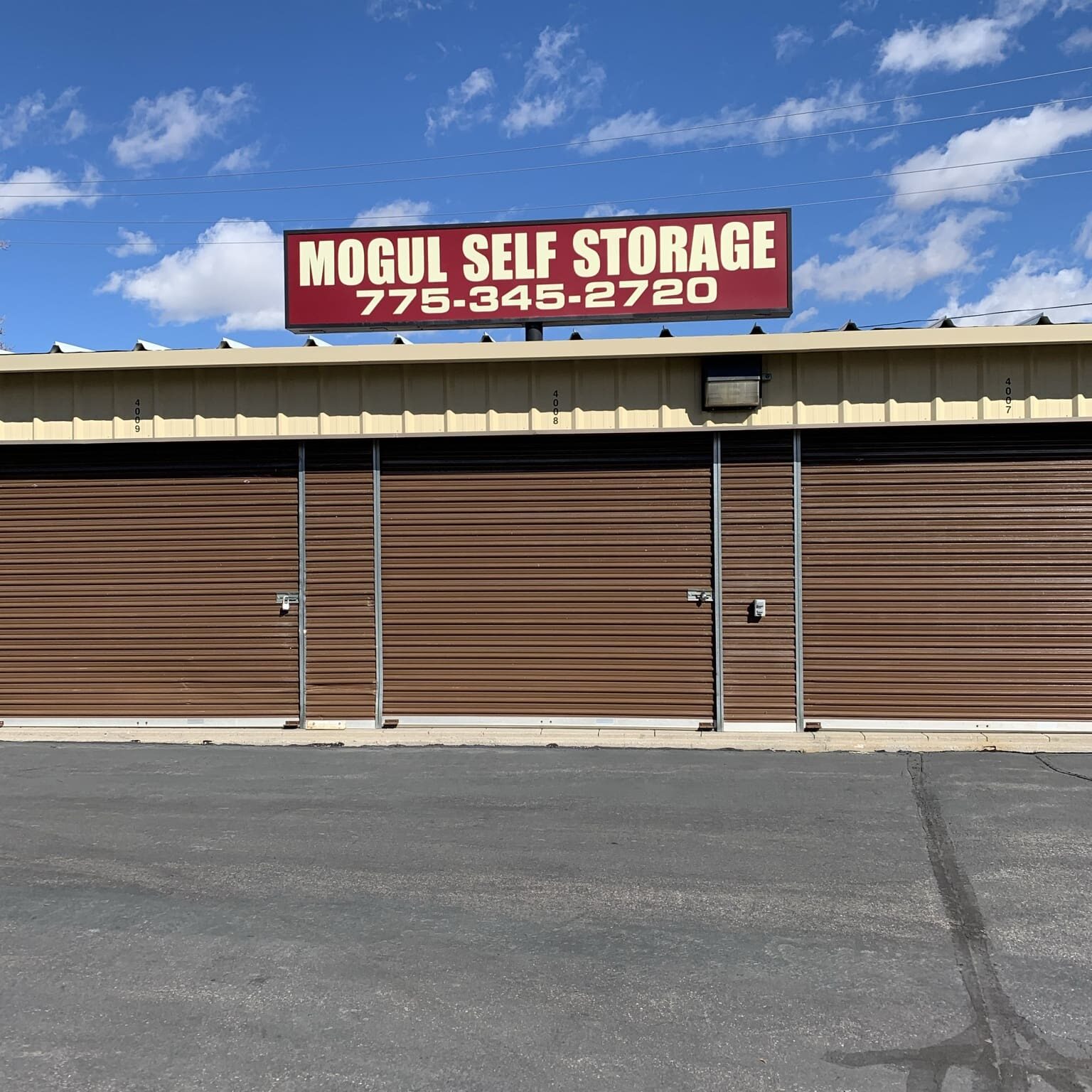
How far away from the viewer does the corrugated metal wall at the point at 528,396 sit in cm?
1041

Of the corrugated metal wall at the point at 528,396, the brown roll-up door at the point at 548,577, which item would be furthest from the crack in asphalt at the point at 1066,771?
the corrugated metal wall at the point at 528,396

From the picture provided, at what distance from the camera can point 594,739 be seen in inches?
412

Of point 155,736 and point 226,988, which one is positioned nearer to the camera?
point 226,988

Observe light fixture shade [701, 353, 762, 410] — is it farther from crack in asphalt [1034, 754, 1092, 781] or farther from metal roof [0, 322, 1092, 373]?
crack in asphalt [1034, 754, 1092, 781]

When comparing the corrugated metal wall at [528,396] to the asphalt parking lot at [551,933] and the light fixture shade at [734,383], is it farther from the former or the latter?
the asphalt parking lot at [551,933]

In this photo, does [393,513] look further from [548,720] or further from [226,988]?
[226,988]

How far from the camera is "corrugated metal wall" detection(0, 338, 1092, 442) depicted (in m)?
10.4

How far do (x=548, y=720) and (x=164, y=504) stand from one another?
17.1ft

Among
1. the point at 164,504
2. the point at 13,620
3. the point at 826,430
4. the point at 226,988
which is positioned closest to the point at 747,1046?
the point at 226,988

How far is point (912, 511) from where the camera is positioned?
10648 mm

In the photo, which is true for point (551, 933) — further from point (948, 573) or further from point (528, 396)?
point (948, 573)

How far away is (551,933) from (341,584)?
681cm

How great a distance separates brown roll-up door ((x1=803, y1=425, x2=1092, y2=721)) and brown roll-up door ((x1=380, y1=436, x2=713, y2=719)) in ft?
4.46

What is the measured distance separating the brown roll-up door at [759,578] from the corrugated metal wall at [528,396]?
0.48 meters
